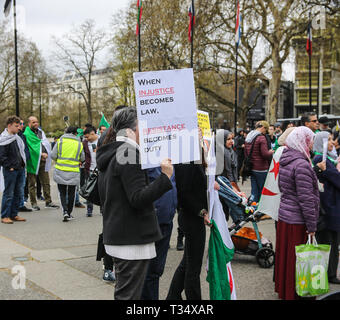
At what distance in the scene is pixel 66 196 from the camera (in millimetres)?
9375

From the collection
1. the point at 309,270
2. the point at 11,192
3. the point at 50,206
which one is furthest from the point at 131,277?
the point at 50,206

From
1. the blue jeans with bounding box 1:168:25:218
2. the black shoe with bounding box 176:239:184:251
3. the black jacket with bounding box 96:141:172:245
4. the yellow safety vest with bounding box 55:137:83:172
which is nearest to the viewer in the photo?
the black jacket with bounding box 96:141:172:245

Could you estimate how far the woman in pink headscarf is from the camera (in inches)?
177

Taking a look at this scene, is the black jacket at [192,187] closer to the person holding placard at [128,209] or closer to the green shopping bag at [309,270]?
the person holding placard at [128,209]

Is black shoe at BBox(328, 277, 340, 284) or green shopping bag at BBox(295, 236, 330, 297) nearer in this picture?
green shopping bag at BBox(295, 236, 330, 297)

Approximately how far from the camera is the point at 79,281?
5316 mm

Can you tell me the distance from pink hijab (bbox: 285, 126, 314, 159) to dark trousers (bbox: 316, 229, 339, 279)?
1338 mm

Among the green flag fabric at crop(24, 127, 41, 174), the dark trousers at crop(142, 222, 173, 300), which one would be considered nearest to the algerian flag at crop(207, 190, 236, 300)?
the dark trousers at crop(142, 222, 173, 300)

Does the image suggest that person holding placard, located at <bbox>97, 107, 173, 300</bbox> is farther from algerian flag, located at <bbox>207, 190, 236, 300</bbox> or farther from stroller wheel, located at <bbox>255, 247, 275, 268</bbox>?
stroller wheel, located at <bbox>255, 247, 275, 268</bbox>

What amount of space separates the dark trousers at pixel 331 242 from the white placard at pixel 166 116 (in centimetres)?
296

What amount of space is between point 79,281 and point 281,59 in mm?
24967

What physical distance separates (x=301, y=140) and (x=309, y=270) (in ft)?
4.16
